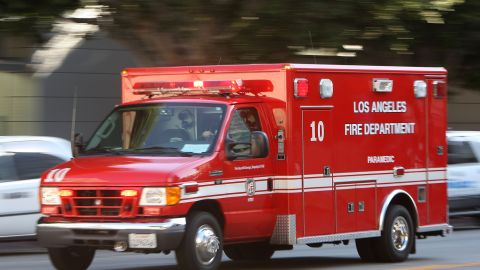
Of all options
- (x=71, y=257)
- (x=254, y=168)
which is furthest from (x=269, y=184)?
(x=71, y=257)

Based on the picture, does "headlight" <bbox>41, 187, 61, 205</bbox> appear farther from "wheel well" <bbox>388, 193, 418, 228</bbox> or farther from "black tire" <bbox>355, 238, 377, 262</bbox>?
"wheel well" <bbox>388, 193, 418, 228</bbox>

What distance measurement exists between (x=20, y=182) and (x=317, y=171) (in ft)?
16.0

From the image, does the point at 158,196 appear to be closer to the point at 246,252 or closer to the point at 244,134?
the point at 244,134

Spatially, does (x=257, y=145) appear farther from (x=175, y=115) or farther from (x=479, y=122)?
(x=479, y=122)

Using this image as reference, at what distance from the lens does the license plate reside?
34.9 ft

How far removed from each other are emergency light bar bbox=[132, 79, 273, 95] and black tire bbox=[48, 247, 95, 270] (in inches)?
78.4

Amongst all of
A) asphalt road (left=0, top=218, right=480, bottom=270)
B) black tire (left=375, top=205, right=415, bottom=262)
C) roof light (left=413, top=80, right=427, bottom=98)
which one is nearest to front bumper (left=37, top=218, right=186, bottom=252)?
asphalt road (left=0, top=218, right=480, bottom=270)

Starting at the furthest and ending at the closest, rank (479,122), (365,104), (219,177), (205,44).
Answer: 1. (479,122)
2. (205,44)
3. (365,104)
4. (219,177)

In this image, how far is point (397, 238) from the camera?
46.2ft

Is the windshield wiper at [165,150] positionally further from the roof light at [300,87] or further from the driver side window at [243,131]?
the roof light at [300,87]

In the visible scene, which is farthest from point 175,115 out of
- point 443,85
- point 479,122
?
point 479,122

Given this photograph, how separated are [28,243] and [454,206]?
25.6 ft

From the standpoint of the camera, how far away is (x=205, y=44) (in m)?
19.2

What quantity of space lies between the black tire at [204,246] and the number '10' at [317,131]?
181 centimetres
